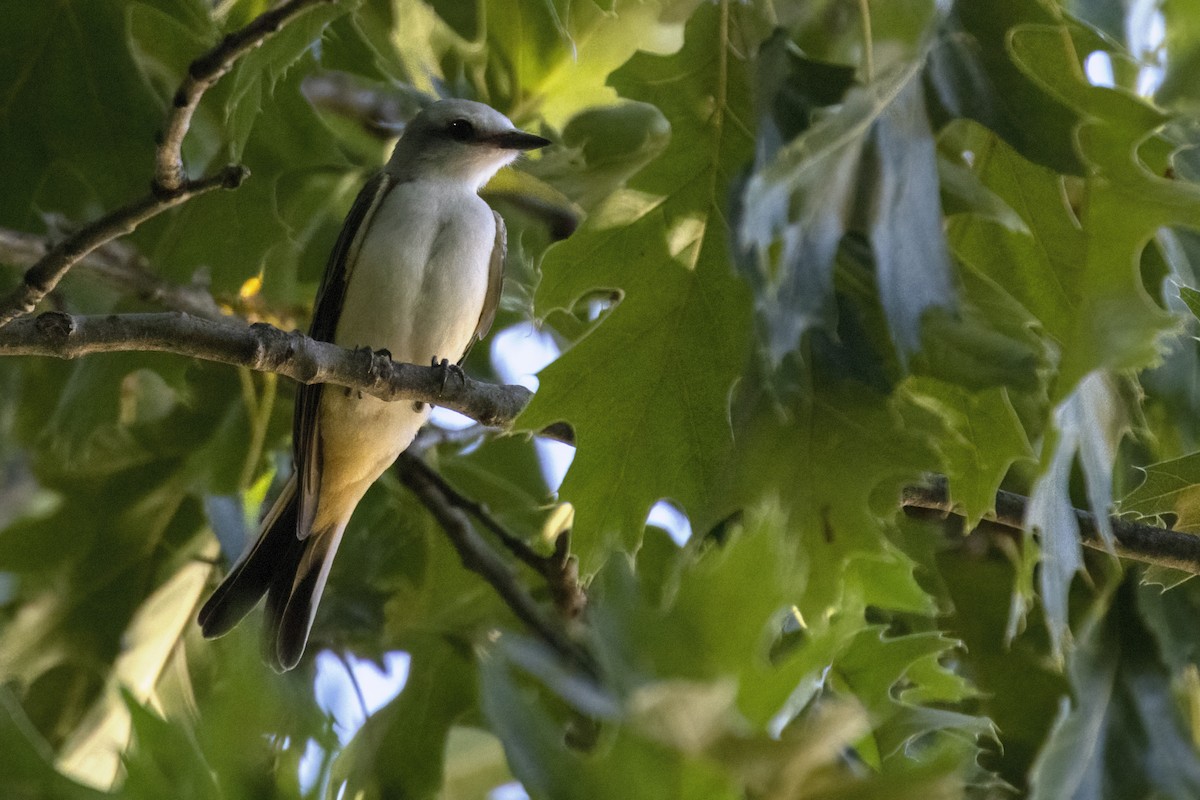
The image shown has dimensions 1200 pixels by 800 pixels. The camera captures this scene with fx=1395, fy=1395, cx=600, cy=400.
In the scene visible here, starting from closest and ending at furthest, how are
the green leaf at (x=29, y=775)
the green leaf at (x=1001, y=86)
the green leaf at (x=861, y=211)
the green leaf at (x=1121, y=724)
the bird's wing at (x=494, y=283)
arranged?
the green leaf at (x=29, y=775)
the green leaf at (x=861, y=211)
the green leaf at (x=1001, y=86)
the green leaf at (x=1121, y=724)
the bird's wing at (x=494, y=283)

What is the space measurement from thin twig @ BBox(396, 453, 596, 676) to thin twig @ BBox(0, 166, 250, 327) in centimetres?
150

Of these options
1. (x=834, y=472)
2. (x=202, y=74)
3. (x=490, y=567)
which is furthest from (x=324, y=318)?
(x=834, y=472)

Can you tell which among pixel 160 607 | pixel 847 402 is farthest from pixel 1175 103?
pixel 160 607

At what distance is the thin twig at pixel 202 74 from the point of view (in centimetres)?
228

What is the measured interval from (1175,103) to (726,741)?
2.10 metres

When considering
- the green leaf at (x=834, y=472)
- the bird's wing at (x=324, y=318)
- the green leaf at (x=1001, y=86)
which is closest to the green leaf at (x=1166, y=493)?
the green leaf at (x=834, y=472)

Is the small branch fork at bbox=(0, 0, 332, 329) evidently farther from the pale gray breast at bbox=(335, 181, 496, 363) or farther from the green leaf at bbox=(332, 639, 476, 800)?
the pale gray breast at bbox=(335, 181, 496, 363)

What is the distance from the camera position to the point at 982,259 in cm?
274

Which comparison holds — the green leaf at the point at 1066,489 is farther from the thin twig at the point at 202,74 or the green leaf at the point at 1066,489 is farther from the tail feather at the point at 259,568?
the tail feather at the point at 259,568

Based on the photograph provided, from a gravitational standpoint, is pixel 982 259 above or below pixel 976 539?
above

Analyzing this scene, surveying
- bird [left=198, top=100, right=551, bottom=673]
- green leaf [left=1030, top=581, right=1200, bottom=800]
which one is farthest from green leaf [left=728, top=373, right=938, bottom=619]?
bird [left=198, top=100, right=551, bottom=673]

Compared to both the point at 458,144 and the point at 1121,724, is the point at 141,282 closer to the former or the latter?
the point at 458,144

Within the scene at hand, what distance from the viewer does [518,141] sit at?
396 cm

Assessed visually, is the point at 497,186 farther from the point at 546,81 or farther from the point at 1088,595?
the point at 1088,595
